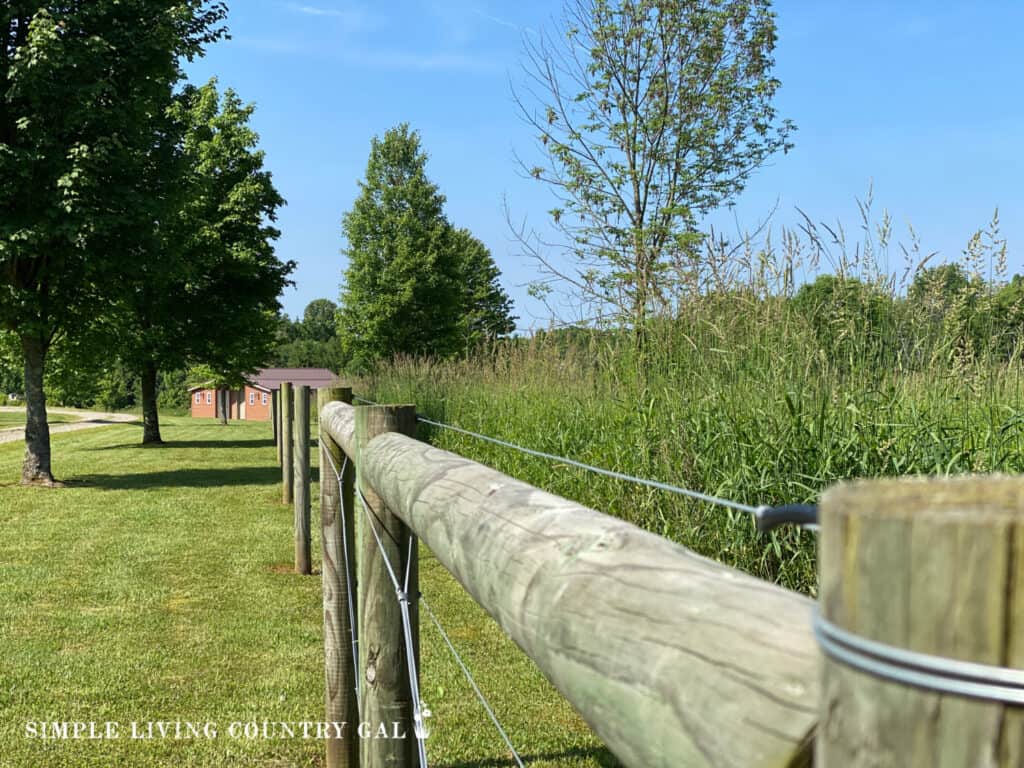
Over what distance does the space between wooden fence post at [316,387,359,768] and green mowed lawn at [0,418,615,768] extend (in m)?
0.61

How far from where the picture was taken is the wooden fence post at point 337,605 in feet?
11.8

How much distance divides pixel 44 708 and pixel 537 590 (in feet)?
15.0

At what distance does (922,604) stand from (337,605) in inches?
137

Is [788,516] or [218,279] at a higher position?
[218,279]

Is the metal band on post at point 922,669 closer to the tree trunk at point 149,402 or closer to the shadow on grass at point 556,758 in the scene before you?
the shadow on grass at point 556,758

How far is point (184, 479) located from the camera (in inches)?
608

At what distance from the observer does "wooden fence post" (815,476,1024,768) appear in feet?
1.65

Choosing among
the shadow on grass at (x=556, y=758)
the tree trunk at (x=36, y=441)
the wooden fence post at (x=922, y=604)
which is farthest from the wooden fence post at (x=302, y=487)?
the tree trunk at (x=36, y=441)

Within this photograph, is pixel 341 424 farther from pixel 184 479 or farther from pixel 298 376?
pixel 298 376

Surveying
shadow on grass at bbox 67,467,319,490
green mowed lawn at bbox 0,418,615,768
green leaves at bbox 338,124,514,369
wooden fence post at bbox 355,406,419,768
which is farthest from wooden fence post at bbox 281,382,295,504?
green leaves at bbox 338,124,514,369

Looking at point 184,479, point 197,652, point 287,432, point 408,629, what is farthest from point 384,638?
point 184,479

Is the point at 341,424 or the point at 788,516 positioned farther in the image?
the point at 341,424

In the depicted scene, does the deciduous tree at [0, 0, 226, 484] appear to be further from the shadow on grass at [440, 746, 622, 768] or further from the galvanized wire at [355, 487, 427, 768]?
the galvanized wire at [355, 487, 427, 768]

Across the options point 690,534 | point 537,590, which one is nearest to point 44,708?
point 690,534
